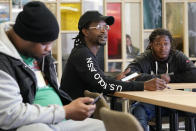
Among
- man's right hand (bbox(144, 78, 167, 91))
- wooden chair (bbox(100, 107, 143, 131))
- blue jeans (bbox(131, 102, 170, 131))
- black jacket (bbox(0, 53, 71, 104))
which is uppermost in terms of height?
black jacket (bbox(0, 53, 71, 104))

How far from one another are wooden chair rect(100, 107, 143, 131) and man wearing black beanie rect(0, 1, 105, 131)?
26 centimetres

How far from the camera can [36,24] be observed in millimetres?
1865

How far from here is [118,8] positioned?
20.1 ft

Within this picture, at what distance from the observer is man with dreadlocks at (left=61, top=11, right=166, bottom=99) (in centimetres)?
314

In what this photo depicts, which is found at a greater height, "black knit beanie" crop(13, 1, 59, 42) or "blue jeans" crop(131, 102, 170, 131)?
"black knit beanie" crop(13, 1, 59, 42)

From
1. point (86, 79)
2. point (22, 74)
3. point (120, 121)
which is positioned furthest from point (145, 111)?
point (120, 121)

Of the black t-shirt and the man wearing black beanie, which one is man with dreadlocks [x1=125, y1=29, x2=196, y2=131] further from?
the man wearing black beanie

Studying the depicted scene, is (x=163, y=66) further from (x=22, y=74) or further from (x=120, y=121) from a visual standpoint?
(x=120, y=121)

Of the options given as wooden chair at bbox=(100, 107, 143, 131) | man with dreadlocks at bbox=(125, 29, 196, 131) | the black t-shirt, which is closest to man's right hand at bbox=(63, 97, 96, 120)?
wooden chair at bbox=(100, 107, 143, 131)

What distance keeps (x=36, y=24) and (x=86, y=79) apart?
1.34 m

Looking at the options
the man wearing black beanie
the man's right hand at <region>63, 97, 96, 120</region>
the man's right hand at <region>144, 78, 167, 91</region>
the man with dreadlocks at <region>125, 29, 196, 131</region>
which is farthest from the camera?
the man with dreadlocks at <region>125, 29, 196, 131</region>

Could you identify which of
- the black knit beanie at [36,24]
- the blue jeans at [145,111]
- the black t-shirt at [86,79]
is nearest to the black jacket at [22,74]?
the black knit beanie at [36,24]

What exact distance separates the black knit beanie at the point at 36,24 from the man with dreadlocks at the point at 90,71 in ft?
4.14

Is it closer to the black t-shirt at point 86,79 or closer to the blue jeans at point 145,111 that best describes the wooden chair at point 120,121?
the black t-shirt at point 86,79
